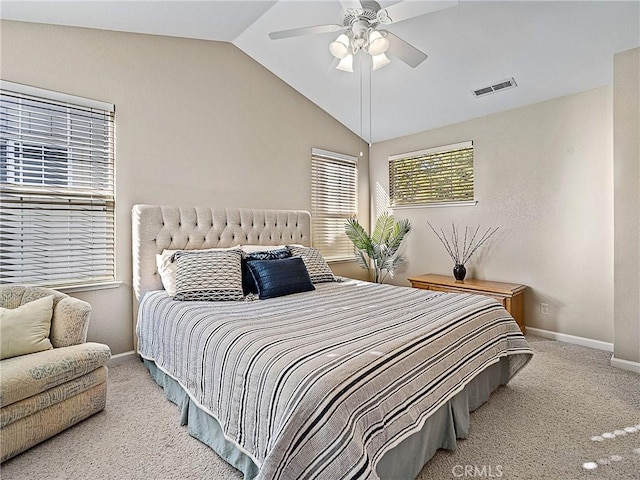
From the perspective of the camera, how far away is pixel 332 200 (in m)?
4.82

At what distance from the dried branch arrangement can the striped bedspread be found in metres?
1.91

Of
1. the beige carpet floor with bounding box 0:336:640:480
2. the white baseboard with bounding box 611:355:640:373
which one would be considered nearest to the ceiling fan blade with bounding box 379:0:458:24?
the beige carpet floor with bounding box 0:336:640:480

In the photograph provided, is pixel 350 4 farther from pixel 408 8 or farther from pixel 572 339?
pixel 572 339

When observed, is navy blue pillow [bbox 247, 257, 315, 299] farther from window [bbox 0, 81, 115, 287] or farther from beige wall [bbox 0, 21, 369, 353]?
window [bbox 0, 81, 115, 287]

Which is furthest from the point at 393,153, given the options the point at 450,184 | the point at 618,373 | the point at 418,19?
the point at 618,373

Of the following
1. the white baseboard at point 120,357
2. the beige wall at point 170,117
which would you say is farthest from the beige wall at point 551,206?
the white baseboard at point 120,357

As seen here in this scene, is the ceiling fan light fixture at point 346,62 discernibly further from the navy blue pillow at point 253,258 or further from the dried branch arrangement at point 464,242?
the dried branch arrangement at point 464,242

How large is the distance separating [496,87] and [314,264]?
2626 mm

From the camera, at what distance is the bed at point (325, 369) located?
1232 mm

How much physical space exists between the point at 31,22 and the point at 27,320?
220 cm

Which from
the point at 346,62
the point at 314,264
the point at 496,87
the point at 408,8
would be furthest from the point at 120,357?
the point at 496,87

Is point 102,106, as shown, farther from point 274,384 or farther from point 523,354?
point 523,354

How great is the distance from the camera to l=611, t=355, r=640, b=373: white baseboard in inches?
112

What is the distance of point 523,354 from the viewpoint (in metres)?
2.42
